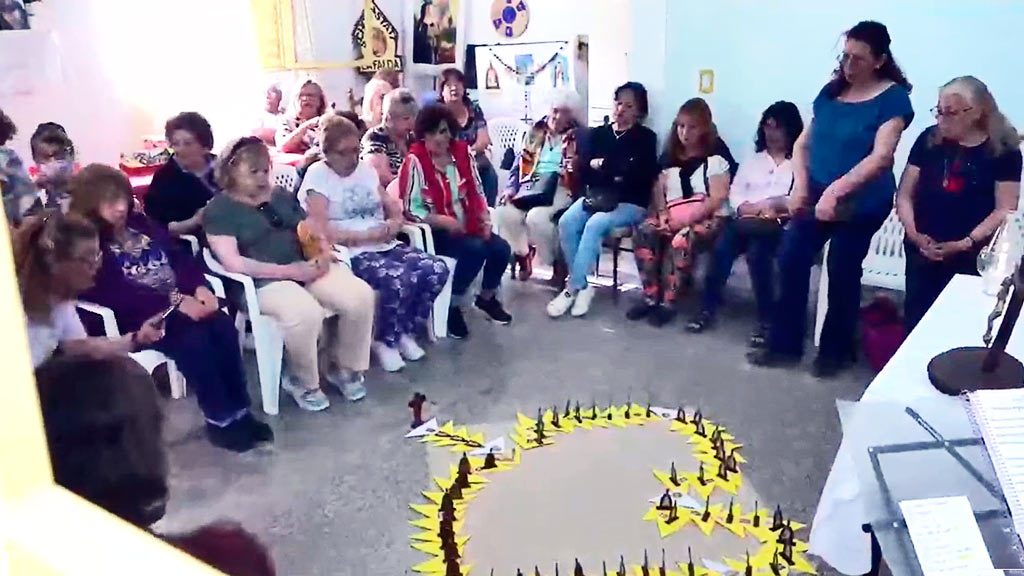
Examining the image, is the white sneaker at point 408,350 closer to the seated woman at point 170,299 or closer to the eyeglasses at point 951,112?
the seated woman at point 170,299

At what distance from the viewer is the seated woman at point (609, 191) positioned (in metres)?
2.83

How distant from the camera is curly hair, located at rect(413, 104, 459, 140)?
254 cm

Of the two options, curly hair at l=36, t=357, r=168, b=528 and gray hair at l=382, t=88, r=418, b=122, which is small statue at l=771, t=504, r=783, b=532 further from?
gray hair at l=382, t=88, r=418, b=122

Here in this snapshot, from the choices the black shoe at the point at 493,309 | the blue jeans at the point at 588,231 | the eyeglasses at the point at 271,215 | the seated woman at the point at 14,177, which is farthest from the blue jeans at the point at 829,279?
the seated woman at the point at 14,177

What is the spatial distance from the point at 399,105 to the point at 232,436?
1245mm

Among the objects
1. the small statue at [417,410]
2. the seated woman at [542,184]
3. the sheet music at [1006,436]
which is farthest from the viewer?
the seated woman at [542,184]

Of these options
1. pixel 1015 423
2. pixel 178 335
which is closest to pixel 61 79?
pixel 178 335

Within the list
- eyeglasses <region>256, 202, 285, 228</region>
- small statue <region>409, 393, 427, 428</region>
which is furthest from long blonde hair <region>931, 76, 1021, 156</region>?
eyeglasses <region>256, 202, 285, 228</region>

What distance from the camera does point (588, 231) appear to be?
2826 mm

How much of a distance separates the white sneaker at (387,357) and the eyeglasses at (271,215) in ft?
1.43

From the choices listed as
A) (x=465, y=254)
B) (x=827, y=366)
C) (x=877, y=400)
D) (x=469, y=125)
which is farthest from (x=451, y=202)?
(x=877, y=400)

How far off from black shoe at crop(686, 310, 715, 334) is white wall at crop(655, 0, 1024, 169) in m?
0.57

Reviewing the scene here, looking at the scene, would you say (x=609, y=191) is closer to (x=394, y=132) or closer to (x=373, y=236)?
(x=394, y=132)

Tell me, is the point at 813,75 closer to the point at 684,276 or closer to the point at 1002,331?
the point at 684,276
